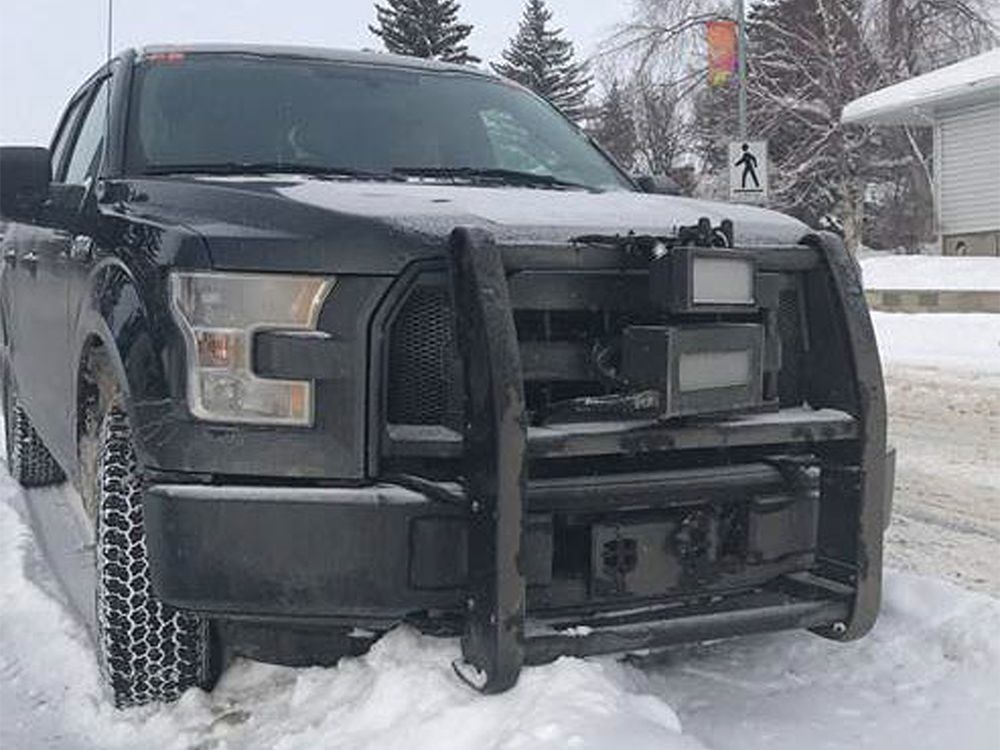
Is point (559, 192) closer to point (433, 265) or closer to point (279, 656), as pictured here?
point (433, 265)

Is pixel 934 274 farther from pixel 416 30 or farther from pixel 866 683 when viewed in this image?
pixel 416 30

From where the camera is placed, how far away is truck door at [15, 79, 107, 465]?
4199mm

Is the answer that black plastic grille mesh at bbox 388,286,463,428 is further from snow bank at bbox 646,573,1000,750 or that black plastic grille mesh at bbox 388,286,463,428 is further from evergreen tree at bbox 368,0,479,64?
evergreen tree at bbox 368,0,479,64

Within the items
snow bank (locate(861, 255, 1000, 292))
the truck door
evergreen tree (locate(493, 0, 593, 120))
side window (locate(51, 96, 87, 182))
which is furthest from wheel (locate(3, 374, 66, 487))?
evergreen tree (locate(493, 0, 593, 120))

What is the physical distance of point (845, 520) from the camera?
3252mm

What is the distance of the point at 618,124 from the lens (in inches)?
1697

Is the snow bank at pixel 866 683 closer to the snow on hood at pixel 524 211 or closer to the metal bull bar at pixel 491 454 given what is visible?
the metal bull bar at pixel 491 454

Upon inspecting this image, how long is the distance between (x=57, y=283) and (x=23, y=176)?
18.6 inches

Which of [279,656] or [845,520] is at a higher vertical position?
[845,520]

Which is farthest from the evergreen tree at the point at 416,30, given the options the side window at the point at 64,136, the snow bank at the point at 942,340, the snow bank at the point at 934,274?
the side window at the point at 64,136

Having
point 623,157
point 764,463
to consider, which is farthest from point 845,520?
point 623,157

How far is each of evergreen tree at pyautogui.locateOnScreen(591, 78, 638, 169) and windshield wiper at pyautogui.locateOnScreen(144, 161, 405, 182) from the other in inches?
1398

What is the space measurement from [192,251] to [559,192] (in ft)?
4.45

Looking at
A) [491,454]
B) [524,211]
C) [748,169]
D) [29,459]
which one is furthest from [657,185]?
[748,169]
